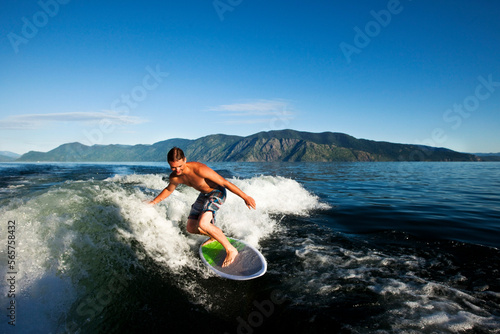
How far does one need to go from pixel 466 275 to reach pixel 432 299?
5.24 feet

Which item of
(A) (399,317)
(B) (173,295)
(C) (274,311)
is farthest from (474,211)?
(B) (173,295)

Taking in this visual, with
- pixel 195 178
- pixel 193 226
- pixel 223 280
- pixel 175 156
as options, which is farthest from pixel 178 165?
pixel 223 280

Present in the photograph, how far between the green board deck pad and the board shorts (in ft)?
3.35

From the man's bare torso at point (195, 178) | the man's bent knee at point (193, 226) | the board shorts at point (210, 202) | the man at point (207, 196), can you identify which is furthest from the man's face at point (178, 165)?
the man's bent knee at point (193, 226)

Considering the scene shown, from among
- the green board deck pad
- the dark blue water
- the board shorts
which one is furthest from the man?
the dark blue water

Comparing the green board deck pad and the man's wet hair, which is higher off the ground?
the man's wet hair

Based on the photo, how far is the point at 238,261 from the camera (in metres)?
5.55

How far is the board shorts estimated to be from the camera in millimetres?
5648

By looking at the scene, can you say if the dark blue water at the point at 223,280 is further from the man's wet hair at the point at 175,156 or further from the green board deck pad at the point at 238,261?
the man's wet hair at the point at 175,156

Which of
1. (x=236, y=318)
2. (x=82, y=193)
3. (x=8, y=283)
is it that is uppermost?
(x=82, y=193)

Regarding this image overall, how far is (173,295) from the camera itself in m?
4.27

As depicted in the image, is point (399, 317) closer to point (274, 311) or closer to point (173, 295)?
point (274, 311)

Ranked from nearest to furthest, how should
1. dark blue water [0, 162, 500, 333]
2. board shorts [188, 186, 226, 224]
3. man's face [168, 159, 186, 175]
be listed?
dark blue water [0, 162, 500, 333], man's face [168, 159, 186, 175], board shorts [188, 186, 226, 224]

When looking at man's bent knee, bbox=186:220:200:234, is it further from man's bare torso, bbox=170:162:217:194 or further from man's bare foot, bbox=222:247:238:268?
man's bare foot, bbox=222:247:238:268
